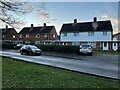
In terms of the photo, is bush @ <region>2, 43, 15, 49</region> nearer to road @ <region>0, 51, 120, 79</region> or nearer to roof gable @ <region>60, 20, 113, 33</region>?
roof gable @ <region>60, 20, 113, 33</region>

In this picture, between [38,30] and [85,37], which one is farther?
[38,30]

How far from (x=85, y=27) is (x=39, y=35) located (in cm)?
2060

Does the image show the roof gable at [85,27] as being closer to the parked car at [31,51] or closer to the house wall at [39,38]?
the house wall at [39,38]

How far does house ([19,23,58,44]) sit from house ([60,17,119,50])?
38.9ft

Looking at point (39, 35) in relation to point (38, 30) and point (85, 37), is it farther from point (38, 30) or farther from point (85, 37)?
point (85, 37)

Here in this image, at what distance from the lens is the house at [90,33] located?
55.0m

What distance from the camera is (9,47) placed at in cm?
5447

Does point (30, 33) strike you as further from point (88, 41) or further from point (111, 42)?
point (111, 42)

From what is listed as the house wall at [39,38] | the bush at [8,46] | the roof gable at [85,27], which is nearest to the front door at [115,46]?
the roof gable at [85,27]

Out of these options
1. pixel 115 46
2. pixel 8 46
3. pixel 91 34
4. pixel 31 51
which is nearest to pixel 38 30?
pixel 8 46

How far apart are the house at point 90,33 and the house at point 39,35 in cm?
1187

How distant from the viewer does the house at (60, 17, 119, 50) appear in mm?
55000

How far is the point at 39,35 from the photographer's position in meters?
74.5

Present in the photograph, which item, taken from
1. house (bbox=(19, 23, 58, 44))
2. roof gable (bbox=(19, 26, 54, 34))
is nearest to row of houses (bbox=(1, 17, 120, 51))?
house (bbox=(19, 23, 58, 44))
